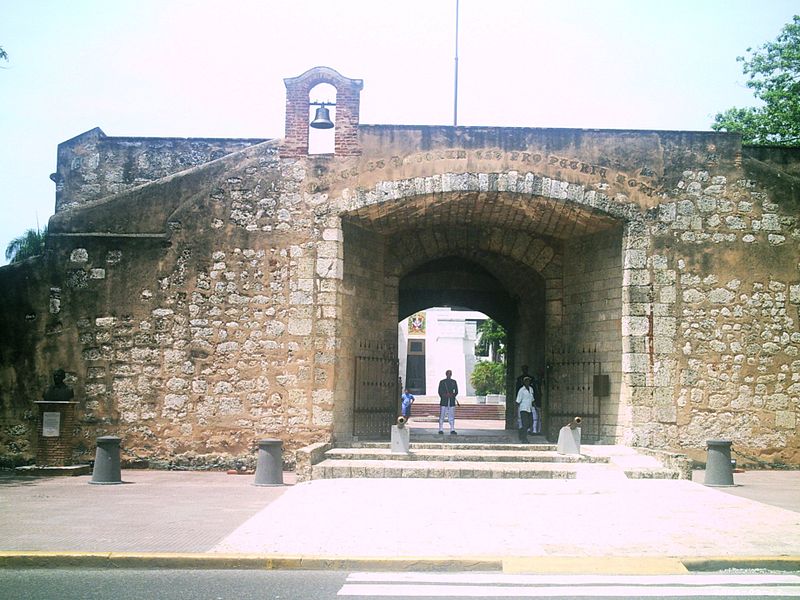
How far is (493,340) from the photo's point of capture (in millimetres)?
43719

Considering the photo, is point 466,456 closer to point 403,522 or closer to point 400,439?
point 400,439

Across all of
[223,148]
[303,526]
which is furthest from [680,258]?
[223,148]

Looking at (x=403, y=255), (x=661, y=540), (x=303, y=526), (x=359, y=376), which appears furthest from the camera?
(x=403, y=255)

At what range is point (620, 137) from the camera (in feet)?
49.1

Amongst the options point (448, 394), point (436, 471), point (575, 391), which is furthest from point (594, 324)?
point (448, 394)

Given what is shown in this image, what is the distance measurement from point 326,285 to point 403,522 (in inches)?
248

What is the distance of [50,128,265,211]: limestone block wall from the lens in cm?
2072

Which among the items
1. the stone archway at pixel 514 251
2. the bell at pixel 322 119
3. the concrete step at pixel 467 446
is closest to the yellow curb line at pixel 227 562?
the concrete step at pixel 467 446

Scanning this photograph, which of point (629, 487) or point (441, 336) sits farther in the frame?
point (441, 336)

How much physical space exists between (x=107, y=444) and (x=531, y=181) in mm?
7729

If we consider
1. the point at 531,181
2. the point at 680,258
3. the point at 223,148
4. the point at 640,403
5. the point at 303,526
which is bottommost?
the point at 303,526

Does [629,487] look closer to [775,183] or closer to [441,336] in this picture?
[775,183]

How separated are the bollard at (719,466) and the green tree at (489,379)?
3133cm

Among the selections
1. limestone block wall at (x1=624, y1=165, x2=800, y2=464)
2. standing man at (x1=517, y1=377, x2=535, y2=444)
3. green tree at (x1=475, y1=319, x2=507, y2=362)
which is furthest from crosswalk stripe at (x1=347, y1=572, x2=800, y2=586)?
green tree at (x1=475, y1=319, x2=507, y2=362)
